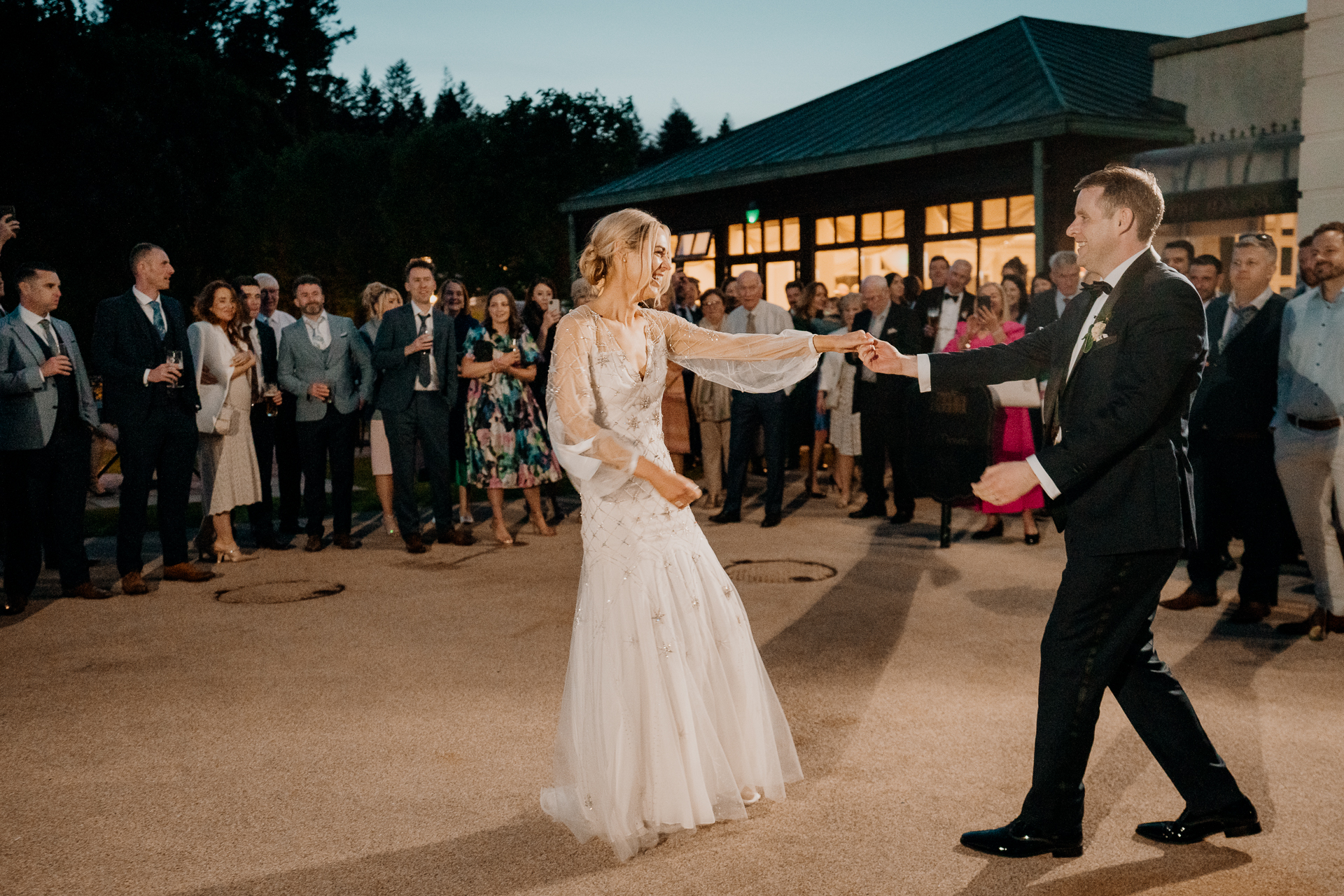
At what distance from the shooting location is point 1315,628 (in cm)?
567

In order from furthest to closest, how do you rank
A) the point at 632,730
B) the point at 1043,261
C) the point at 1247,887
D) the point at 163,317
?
1. the point at 1043,261
2. the point at 163,317
3. the point at 632,730
4. the point at 1247,887

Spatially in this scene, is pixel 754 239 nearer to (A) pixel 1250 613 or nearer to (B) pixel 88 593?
(B) pixel 88 593

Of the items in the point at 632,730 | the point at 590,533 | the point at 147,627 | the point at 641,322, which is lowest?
the point at 147,627

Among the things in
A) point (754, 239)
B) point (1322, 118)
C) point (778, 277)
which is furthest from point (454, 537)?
point (754, 239)

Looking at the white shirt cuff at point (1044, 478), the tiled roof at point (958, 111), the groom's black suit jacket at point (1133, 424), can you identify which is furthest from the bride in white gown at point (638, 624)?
the tiled roof at point (958, 111)

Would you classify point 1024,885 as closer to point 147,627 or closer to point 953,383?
point 953,383

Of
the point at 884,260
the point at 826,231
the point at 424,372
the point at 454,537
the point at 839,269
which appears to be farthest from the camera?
the point at 826,231

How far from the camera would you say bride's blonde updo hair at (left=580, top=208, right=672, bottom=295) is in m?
3.60

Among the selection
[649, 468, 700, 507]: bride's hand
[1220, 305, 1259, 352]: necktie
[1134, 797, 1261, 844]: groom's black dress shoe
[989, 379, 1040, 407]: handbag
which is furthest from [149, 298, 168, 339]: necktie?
[1220, 305, 1259, 352]: necktie

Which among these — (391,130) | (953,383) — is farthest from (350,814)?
(391,130)

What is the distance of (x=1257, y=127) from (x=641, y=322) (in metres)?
11.6

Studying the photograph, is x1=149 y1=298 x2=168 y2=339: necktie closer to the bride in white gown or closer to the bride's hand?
the bride in white gown

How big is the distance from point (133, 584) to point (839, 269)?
44.0 feet

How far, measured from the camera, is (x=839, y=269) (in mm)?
18328
